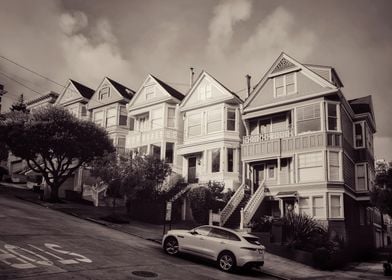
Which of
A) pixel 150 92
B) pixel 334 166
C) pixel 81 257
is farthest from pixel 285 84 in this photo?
pixel 81 257

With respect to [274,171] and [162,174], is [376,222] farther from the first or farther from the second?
[162,174]

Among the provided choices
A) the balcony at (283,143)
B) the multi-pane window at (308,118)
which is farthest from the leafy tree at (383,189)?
the multi-pane window at (308,118)

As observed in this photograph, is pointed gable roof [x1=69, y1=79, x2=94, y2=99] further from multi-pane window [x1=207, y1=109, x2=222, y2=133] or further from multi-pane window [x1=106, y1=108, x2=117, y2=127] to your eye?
multi-pane window [x1=207, y1=109, x2=222, y2=133]

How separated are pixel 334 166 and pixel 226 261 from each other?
45.7 feet

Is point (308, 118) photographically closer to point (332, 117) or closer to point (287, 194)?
point (332, 117)

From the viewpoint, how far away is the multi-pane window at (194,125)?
35.2 metres

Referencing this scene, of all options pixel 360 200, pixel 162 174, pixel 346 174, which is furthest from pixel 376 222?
pixel 162 174

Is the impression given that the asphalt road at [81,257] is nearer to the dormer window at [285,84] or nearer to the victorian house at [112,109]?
the dormer window at [285,84]

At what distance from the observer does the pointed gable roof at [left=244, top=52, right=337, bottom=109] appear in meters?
28.0

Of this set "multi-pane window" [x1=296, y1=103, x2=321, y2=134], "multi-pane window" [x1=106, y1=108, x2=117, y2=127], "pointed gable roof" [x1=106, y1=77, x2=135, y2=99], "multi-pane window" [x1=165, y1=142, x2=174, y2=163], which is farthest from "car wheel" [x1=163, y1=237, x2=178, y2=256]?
"pointed gable roof" [x1=106, y1=77, x2=135, y2=99]

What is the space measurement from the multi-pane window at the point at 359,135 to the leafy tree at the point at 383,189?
1174 centimetres

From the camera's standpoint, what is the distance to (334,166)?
87.9 ft

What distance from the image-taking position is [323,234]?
2312 cm

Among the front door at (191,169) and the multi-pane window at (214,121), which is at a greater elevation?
the multi-pane window at (214,121)
